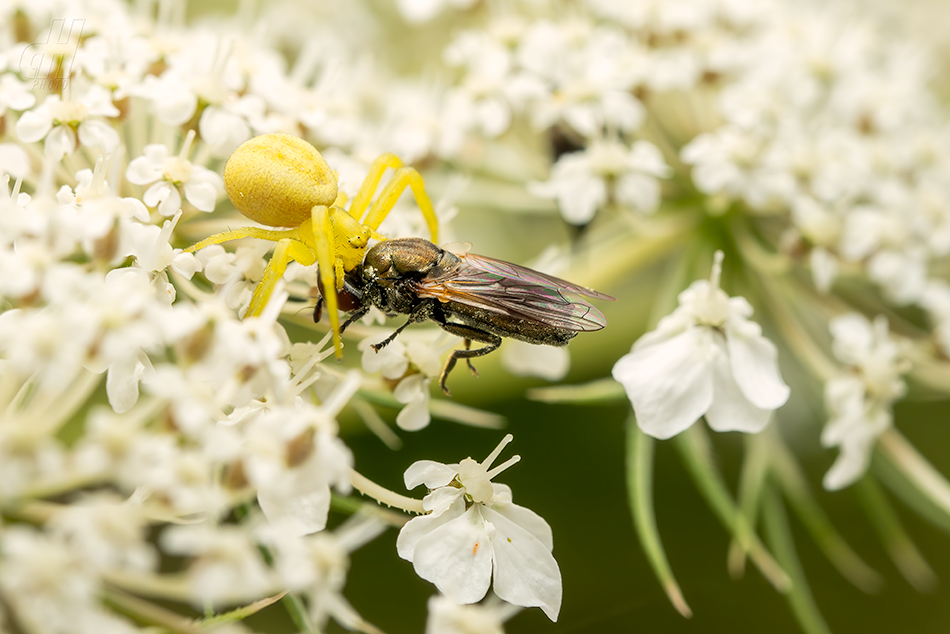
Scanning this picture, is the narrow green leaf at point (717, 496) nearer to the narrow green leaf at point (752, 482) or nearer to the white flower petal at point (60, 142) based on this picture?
the narrow green leaf at point (752, 482)

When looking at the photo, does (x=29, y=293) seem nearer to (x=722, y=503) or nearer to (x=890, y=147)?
(x=722, y=503)

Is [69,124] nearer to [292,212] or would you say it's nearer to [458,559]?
[292,212]

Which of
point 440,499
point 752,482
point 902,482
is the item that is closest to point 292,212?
point 440,499

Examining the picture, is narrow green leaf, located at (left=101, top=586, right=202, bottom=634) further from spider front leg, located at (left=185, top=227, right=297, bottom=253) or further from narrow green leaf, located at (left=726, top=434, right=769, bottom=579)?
narrow green leaf, located at (left=726, top=434, right=769, bottom=579)

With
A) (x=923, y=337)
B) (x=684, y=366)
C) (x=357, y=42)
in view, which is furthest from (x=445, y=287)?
(x=357, y=42)

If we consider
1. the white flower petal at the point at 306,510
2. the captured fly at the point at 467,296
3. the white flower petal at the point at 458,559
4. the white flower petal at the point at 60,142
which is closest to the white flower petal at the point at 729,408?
the captured fly at the point at 467,296
